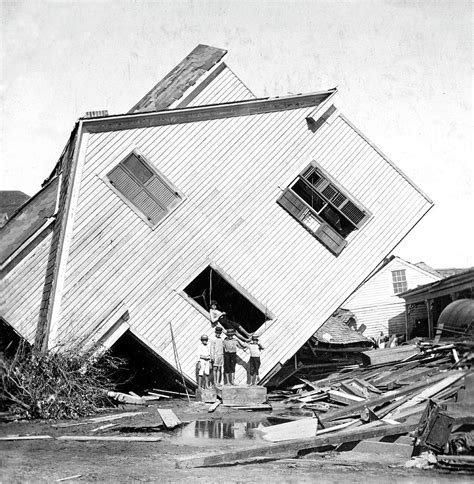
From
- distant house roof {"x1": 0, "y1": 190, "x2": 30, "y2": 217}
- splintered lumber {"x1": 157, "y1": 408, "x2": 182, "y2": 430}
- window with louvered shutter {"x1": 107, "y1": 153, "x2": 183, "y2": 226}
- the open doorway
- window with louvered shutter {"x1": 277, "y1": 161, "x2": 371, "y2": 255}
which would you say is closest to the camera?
splintered lumber {"x1": 157, "y1": 408, "x2": 182, "y2": 430}

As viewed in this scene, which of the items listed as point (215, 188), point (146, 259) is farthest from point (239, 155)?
point (146, 259)

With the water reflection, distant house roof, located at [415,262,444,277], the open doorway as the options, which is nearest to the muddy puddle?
the water reflection

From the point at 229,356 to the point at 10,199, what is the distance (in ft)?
118

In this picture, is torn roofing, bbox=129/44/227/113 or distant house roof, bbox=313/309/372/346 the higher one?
torn roofing, bbox=129/44/227/113

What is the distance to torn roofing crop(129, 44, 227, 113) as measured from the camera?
870 inches

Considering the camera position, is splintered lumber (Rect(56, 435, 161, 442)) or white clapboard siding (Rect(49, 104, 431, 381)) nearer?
splintered lumber (Rect(56, 435, 161, 442))

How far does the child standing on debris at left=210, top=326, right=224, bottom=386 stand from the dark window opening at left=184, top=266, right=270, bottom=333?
1.36 m

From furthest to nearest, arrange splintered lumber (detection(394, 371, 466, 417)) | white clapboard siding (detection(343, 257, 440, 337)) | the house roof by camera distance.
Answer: white clapboard siding (detection(343, 257, 440, 337)) → the house roof → splintered lumber (detection(394, 371, 466, 417))

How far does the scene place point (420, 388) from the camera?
14.9 metres

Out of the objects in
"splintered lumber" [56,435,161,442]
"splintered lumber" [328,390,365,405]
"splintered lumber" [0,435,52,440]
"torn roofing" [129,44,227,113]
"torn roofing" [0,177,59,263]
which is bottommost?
"splintered lumber" [0,435,52,440]

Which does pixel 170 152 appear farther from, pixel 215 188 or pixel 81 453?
pixel 81 453

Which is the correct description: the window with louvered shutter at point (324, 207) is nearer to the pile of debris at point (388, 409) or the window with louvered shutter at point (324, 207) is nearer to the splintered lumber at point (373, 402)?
the pile of debris at point (388, 409)

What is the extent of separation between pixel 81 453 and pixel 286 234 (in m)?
11.6

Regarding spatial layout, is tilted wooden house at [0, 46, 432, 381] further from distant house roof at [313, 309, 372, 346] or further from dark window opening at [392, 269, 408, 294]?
dark window opening at [392, 269, 408, 294]
